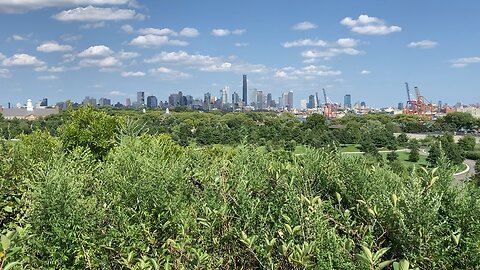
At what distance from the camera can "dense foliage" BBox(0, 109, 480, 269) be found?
7.89 feet

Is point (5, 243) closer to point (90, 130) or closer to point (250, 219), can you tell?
point (250, 219)

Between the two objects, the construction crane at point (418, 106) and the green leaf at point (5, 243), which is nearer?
the green leaf at point (5, 243)

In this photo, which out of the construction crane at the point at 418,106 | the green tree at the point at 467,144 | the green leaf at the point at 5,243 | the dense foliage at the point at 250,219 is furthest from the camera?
the construction crane at the point at 418,106

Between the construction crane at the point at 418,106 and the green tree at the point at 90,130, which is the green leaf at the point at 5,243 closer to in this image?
the green tree at the point at 90,130

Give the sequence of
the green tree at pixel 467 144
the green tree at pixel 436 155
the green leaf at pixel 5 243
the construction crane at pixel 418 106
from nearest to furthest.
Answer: the green leaf at pixel 5 243
the green tree at pixel 436 155
the green tree at pixel 467 144
the construction crane at pixel 418 106

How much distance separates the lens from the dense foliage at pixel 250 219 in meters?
2.40

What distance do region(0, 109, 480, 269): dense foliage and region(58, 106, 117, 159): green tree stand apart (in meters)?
16.7

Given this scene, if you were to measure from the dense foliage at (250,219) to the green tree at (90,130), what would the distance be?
16660 mm

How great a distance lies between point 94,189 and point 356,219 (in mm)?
2088

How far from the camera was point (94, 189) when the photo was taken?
148 inches

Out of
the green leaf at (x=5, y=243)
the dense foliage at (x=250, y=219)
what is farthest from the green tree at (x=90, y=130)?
the green leaf at (x=5, y=243)

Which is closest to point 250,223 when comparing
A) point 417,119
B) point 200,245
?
point 200,245

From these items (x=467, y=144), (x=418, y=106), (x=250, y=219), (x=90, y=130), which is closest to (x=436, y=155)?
(x=250, y=219)

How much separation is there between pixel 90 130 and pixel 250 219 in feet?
62.1
